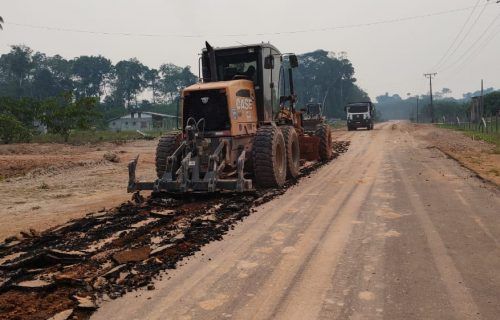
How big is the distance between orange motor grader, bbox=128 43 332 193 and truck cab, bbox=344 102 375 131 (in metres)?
Result: 27.3

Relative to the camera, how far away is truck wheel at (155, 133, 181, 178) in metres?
9.75

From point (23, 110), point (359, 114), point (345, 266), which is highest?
point (23, 110)

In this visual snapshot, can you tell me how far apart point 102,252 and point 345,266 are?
291cm

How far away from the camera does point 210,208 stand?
25.0ft

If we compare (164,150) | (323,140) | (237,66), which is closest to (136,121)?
(323,140)

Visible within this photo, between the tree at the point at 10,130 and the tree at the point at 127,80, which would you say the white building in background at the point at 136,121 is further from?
the tree at the point at 10,130

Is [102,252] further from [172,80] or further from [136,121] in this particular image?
[172,80]

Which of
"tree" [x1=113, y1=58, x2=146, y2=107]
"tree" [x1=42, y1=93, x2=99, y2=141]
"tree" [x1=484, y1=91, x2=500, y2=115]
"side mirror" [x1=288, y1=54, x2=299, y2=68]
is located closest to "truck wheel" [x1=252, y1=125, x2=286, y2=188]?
"side mirror" [x1=288, y1=54, x2=299, y2=68]

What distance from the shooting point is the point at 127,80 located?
10400cm

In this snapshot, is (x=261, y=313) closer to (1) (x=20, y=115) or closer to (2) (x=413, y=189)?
(2) (x=413, y=189)

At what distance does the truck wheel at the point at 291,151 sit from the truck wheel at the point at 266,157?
3.57ft

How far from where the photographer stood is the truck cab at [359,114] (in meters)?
37.5

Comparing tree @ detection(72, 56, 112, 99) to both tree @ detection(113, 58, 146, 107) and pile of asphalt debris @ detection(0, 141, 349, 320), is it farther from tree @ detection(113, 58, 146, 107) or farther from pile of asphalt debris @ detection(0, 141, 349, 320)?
pile of asphalt debris @ detection(0, 141, 349, 320)

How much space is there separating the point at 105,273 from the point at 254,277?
1.55 metres
